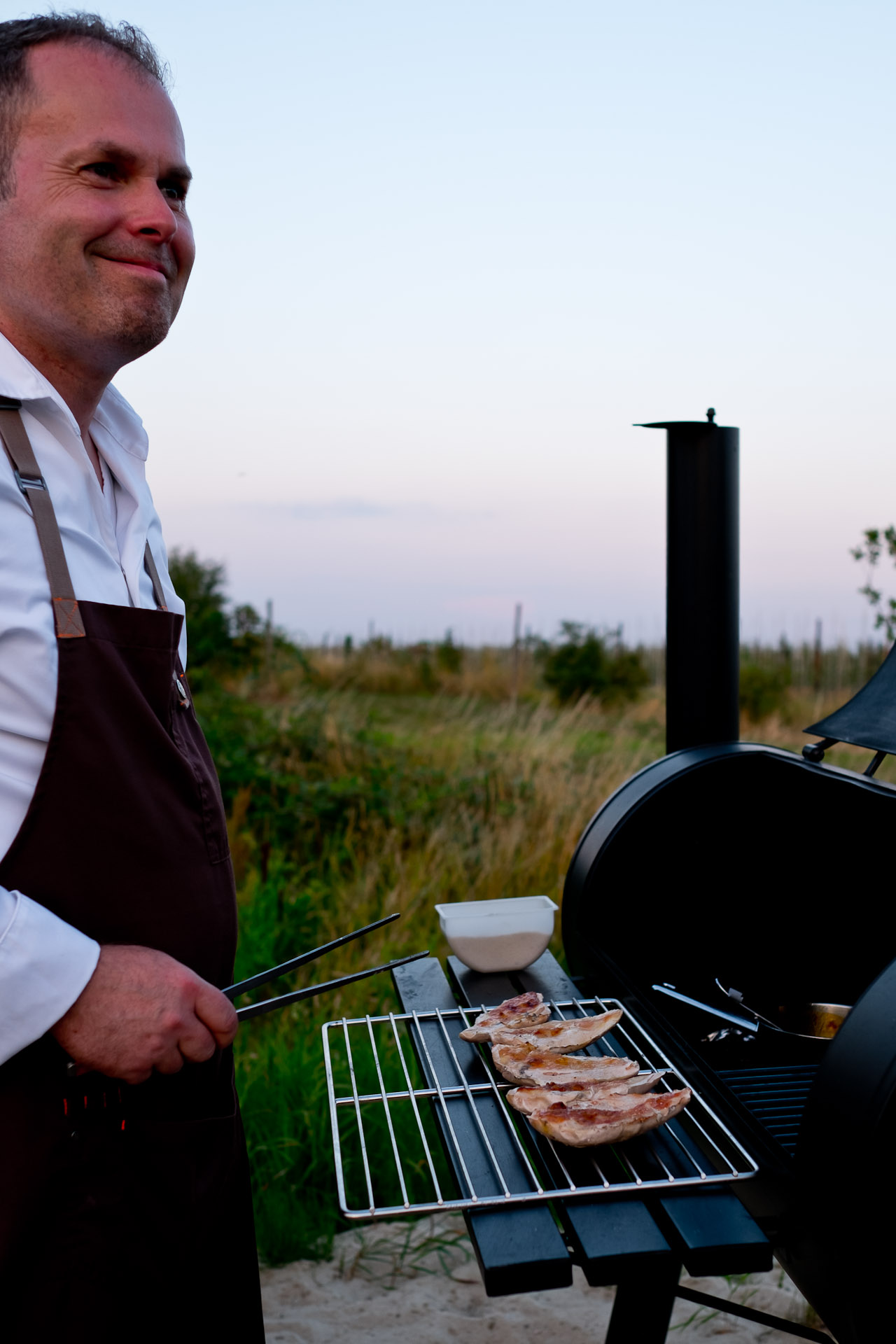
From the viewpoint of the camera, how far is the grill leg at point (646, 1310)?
4.99ft

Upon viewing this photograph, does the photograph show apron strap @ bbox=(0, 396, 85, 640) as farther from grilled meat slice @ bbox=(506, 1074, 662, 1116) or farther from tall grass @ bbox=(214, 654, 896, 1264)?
tall grass @ bbox=(214, 654, 896, 1264)

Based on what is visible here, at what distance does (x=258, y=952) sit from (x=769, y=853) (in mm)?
1973

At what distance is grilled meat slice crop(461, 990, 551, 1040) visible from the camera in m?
1.55

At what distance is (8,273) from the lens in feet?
4.30

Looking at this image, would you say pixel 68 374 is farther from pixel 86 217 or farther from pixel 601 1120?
pixel 601 1120

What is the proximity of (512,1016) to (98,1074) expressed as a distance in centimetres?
67

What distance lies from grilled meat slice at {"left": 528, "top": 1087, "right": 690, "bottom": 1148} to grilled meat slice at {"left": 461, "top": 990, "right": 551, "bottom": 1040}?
0.28m

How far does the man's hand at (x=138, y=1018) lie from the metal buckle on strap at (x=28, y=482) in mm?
587

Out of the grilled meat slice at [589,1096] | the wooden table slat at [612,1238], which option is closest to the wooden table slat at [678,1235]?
the wooden table slat at [612,1238]

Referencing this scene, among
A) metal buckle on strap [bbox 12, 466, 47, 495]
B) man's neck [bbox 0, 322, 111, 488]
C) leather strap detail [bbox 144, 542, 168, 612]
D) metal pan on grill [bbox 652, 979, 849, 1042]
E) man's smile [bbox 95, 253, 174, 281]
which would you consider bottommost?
metal pan on grill [bbox 652, 979, 849, 1042]

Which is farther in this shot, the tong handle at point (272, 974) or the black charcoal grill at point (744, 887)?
the black charcoal grill at point (744, 887)

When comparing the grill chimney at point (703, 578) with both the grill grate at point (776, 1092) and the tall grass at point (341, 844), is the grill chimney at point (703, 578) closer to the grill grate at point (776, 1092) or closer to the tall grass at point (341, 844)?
the grill grate at point (776, 1092)

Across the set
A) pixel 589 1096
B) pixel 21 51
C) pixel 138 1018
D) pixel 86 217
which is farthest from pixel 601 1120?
pixel 21 51

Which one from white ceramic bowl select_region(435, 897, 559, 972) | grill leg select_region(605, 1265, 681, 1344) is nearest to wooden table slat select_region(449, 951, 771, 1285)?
grill leg select_region(605, 1265, 681, 1344)
